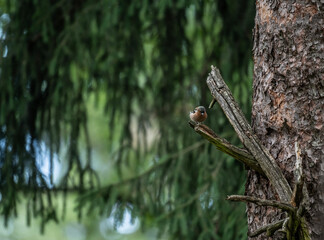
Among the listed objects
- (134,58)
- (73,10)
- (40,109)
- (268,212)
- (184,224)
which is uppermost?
(73,10)

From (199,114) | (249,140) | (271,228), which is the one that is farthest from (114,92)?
(271,228)

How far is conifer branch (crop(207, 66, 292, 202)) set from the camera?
6.91 feet

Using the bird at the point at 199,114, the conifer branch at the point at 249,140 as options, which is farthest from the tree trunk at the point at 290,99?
the bird at the point at 199,114

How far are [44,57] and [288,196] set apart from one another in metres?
3.03

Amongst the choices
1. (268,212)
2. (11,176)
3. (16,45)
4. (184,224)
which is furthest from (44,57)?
(268,212)

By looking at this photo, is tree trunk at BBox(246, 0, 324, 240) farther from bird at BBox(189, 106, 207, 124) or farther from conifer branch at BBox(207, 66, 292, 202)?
bird at BBox(189, 106, 207, 124)

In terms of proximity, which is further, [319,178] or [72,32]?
[72,32]

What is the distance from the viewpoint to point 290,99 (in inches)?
88.0

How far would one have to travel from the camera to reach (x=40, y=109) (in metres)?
4.56

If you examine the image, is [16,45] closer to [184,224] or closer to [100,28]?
[100,28]

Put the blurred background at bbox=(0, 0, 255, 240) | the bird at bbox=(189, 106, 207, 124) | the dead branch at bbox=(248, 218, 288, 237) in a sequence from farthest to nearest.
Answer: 1. the blurred background at bbox=(0, 0, 255, 240)
2. the bird at bbox=(189, 106, 207, 124)
3. the dead branch at bbox=(248, 218, 288, 237)

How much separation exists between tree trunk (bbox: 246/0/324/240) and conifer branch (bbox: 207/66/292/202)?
0.06m

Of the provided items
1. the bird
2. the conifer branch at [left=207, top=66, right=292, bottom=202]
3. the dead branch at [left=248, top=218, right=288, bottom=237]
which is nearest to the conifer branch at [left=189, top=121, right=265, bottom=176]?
the conifer branch at [left=207, top=66, right=292, bottom=202]

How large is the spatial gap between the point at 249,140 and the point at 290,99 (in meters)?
0.25
